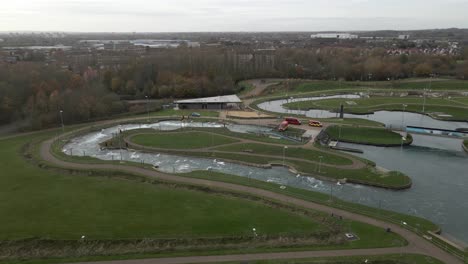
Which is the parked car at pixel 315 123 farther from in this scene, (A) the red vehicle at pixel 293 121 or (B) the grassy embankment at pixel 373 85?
(B) the grassy embankment at pixel 373 85

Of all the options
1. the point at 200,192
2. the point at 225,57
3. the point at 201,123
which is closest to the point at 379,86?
the point at 225,57

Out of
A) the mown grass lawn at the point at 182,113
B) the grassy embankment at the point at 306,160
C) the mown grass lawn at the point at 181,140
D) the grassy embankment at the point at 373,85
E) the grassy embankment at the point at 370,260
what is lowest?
the grassy embankment at the point at 370,260

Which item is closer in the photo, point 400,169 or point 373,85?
point 400,169

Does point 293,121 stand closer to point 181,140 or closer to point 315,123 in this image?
point 315,123

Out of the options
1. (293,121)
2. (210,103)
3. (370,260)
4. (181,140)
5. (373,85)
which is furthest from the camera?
(373,85)

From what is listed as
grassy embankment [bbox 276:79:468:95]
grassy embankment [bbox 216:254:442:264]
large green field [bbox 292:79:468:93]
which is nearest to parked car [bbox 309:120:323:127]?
grassy embankment [bbox 216:254:442:264]

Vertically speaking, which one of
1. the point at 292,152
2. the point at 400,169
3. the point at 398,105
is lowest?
the point at 400,169

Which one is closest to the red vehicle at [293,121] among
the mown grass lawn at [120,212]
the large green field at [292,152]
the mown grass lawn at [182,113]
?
the large green field at [292,152]

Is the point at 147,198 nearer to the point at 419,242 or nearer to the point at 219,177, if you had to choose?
the point at 219,177

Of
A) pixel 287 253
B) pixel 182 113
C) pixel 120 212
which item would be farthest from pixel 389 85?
pixel 120 212
